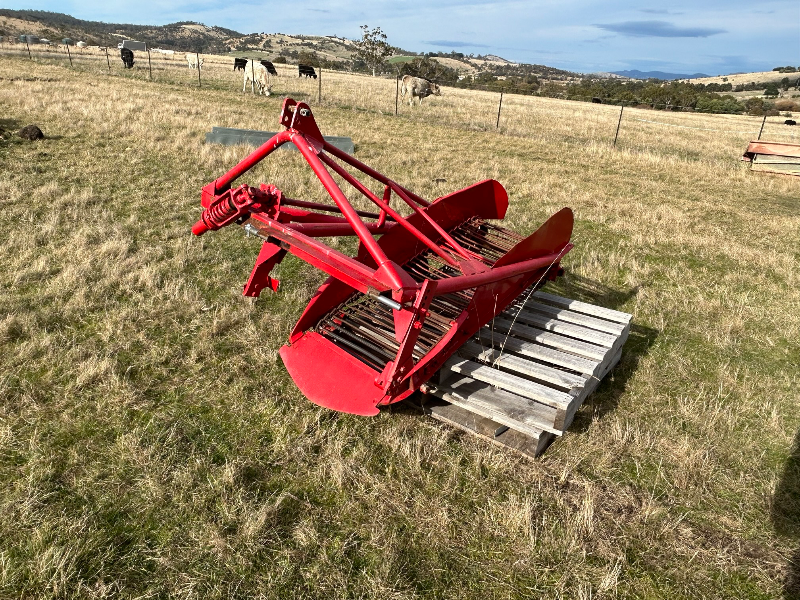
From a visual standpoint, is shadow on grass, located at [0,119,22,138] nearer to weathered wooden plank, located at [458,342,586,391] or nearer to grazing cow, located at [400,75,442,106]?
weathered wooden plank, located at [458,342,586,391]

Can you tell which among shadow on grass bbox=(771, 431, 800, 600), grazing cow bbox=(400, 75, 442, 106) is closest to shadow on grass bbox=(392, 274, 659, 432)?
shadow on grass bbox=(771, 431, 800, 600)

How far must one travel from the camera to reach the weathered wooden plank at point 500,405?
329 centimetres

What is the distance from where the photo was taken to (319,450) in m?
3.33

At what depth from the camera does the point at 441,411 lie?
3.65 metres

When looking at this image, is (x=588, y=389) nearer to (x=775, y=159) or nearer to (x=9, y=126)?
(x=9, y=126)

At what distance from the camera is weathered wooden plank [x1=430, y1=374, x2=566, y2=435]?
329 centimetres

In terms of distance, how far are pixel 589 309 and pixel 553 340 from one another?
784 millimetres

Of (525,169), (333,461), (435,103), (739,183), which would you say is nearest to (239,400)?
(333,461)

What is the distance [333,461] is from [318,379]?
0.73m

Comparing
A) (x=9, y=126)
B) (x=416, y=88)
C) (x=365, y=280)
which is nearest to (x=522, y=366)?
(x=365, y=280)

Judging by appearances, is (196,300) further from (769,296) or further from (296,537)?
(769,296)

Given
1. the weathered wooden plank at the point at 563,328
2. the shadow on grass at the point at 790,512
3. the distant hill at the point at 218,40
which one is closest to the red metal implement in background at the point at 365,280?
the weathered wooden plank at the point at 563,328

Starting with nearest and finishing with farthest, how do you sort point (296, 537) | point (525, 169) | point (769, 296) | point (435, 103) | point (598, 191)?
point (296, 537), point (769, 296), point (598, 191), point (525, 169), point (435, 103)

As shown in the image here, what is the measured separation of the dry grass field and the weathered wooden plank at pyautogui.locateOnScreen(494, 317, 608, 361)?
0.41m
